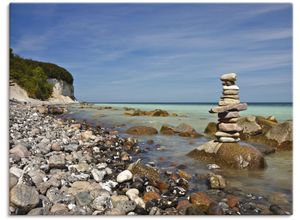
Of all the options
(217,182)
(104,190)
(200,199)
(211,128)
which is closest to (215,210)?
(200,199)

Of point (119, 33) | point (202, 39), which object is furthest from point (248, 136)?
point (119, 33)

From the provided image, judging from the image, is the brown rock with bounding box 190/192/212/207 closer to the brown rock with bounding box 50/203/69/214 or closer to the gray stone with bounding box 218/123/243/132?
the brown rock with bounding box 50/203/69/214

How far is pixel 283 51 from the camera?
527 centimetres

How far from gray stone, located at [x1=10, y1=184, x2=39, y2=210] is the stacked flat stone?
13.0ft

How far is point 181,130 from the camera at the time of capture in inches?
412

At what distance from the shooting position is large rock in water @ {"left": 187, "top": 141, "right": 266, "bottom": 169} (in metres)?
6.66

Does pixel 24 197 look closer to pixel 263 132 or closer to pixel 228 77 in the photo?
pixel 228 77

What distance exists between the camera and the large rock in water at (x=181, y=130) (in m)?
10.0

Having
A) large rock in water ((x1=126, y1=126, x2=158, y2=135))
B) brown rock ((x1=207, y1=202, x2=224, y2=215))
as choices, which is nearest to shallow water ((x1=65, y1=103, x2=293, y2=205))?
brown rock ((x1=207, y1=202, x2=224, y2=215))

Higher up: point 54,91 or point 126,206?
point 54,91

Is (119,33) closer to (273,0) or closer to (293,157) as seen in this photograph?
(273,0)

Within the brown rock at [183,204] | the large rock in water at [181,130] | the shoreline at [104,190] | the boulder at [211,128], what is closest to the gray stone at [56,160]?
the shoreline at [104,190]

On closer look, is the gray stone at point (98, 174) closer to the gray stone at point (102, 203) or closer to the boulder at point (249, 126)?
the gray stone at point (102, 203)

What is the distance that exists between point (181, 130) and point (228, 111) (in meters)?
3.58
